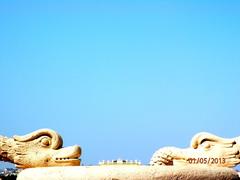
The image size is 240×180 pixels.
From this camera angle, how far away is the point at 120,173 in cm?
680

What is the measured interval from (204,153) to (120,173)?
3.00 meters

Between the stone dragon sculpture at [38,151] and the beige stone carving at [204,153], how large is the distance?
1.74 metres

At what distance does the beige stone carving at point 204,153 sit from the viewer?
367 inches

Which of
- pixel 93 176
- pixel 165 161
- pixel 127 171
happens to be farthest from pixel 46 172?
pixel 165 161

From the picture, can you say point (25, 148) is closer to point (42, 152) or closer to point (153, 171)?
point (42, 152)

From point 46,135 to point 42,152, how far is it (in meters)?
0.34

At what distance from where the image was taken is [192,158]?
30.5 feet

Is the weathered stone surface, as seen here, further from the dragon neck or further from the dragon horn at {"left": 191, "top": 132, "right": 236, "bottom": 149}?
the dragon horn at {"left": 191, "top": 132, "right": 236, "bottom": 149}
